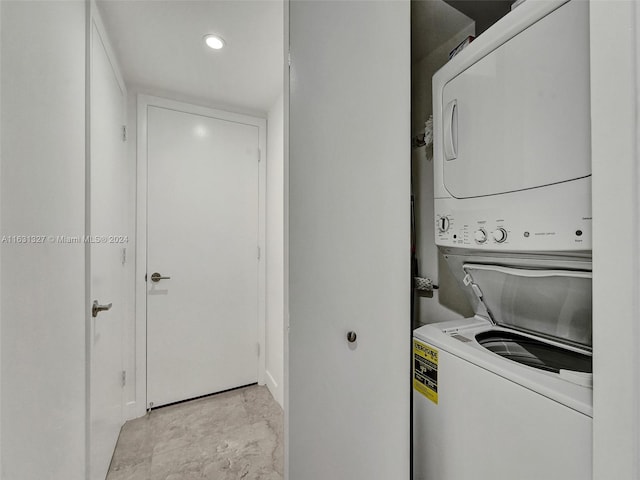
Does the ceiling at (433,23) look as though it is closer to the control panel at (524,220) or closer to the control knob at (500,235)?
the control panel at (524,220)

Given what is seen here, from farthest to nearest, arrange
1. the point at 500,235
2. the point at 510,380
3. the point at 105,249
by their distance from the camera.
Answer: the point at 105,249, the point at 500,235, the point at 510,380

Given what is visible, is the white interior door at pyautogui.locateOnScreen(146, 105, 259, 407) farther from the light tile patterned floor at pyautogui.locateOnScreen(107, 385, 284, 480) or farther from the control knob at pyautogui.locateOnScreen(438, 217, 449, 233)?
the control knob at pyautogui.locateOnScreen(438, 217, 449, 233)

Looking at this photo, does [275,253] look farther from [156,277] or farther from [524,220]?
[524,220]

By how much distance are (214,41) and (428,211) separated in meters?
1.55

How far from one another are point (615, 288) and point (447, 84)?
809mm

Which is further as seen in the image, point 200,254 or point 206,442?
point 200,254

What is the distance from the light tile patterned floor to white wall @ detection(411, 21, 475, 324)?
4.20ft

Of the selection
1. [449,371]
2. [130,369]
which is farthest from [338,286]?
[130,369]

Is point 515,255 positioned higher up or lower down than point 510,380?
higher up

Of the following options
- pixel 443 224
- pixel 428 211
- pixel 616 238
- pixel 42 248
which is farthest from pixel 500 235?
pixel 42 248

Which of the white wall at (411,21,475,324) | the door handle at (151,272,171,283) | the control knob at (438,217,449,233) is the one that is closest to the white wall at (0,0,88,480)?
the door handle at (151,272,171,283)

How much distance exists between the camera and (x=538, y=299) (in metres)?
0.91

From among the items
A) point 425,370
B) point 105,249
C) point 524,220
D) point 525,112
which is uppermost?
point 525,112

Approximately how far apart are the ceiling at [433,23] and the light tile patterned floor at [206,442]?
2373 millimetres
